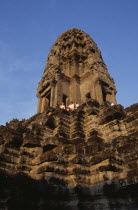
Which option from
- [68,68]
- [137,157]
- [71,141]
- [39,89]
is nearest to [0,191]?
[71,141]

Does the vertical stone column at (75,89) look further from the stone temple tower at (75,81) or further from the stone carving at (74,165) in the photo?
the stone carving at (74,165)

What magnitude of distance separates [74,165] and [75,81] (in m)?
14.3

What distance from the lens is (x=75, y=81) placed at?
21.8 metres

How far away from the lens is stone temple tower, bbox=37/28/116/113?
65.8ft

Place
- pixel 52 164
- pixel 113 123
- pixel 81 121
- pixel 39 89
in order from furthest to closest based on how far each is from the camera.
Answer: pixel 39 89 → pixel 81 121 → pixel 113 123 → pixel 52 164

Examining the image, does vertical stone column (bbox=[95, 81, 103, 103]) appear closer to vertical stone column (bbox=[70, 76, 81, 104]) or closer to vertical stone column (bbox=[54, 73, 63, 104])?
vertical stone column (bbox=[70, 76, 81, 104])

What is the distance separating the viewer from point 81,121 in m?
12.1

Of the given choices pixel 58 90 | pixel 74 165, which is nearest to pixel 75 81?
pixel 58 90

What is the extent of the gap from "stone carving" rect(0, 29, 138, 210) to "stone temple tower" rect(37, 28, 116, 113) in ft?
25.5

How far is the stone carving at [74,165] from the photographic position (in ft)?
24.0

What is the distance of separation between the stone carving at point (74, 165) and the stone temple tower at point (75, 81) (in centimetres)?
776

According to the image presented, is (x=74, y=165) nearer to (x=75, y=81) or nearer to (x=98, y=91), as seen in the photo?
(x=98, y=91)

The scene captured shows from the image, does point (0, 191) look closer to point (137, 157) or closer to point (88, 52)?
point (137, 157)

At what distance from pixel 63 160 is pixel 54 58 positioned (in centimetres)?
1993
